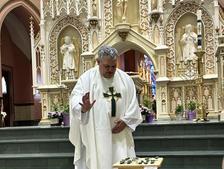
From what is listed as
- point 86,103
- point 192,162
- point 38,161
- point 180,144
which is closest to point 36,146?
point 38,161

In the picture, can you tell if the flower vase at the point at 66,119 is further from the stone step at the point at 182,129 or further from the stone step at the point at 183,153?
the stone step at the point at 183,153

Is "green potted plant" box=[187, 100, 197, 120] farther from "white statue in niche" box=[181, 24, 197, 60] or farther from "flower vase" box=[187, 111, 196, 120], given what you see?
"white statue in niche" box=[181, 24, 197, 60]

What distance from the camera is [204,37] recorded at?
9289mm

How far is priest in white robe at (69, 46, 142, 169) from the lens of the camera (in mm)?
3754

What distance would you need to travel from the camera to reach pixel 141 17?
32.4 feet

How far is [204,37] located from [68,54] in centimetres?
324

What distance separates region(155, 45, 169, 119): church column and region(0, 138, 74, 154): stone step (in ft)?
11.0

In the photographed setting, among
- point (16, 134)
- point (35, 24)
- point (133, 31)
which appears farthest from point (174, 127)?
point (35, 24)

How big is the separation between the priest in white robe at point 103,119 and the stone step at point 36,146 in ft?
8.22

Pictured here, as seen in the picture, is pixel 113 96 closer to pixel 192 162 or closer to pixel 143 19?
pixel 192 162

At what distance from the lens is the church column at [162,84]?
30.4 feet

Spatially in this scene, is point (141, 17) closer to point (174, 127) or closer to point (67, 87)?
point (67, 87)

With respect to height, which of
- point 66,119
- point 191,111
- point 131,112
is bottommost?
point 66,119

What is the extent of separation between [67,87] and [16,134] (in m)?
2.77
